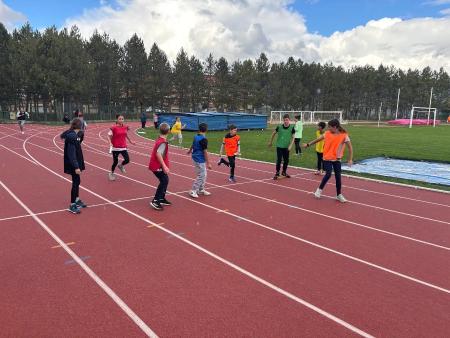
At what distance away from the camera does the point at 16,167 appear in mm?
11867

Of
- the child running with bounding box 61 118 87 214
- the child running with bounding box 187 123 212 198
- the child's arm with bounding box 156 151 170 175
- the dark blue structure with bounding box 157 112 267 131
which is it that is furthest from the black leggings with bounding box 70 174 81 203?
the dark blue structure with bounding box 157 112 267 131

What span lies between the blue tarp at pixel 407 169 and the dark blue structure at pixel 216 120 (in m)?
16.0

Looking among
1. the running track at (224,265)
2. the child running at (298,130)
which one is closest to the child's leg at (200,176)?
the running track at (224,265)

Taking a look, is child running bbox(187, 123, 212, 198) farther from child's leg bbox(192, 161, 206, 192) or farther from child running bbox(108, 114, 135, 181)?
child running bbox(108, 114, 135, 181)

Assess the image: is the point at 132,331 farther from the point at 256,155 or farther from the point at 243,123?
the point at 243,123

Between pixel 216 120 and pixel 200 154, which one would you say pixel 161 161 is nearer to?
pixel 200 154

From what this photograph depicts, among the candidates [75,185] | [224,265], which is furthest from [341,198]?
[75,185]

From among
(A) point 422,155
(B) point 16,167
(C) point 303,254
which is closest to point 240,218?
(C) point 303,254

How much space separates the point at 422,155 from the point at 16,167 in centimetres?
1621

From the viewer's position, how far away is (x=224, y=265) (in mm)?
4797

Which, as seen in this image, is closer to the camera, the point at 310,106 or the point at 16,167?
the point at 16,167

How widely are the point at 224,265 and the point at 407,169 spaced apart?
1014cm

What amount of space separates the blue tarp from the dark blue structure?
52.4 feet

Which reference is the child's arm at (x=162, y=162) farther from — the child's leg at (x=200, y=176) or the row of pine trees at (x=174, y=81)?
the row of pine trees at (x=174, y=81)
